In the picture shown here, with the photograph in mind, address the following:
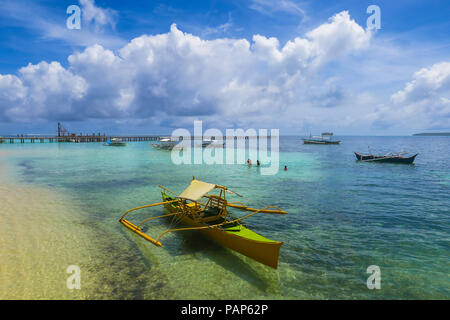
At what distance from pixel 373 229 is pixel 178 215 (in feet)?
34.8

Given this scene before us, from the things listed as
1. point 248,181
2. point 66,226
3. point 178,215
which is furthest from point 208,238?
point 248,181

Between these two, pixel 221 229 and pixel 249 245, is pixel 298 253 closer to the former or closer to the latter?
pixel 249 245

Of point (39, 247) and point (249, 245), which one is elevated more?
point (249, 245)

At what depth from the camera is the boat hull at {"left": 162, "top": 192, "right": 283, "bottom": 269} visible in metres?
8.03

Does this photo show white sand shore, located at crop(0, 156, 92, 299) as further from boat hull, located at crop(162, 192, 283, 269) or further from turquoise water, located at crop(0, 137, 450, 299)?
boat hull, located at crop(162, 192, 283, 269)

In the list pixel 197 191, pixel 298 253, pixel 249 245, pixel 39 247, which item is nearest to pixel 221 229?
pixel 249 245

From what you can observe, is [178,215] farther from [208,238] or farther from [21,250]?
[21,250]

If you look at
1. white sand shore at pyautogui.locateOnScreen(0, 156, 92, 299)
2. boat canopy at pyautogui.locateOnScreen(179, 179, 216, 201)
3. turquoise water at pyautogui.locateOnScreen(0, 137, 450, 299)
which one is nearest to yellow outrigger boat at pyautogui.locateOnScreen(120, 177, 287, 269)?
boat canopy at pyautogui.locateOnScreen(179, 179, 216, 201)

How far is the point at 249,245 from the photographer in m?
8.66

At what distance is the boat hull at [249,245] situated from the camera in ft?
26.3

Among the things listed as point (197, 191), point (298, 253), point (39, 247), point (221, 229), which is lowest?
point (298, 253)
